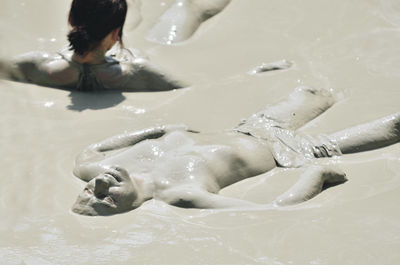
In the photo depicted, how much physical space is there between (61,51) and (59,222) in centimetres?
244

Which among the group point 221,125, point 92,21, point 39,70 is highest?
point 92,21

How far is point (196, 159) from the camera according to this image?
424cm

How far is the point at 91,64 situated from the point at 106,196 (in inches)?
81.8

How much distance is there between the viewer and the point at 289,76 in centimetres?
569

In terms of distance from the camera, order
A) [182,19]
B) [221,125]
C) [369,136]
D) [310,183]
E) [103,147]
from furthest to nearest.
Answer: [182,19], [221,125], [369,136], [103,147], [310,183]

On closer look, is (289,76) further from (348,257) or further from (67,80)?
(348,257)

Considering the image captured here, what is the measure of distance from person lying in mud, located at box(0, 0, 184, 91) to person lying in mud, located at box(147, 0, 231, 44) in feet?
2.80

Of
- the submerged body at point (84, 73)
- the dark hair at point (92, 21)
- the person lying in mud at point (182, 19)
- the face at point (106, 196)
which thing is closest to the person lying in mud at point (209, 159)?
the face at point (106, 196)

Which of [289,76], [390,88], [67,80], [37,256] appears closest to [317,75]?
[289,76]

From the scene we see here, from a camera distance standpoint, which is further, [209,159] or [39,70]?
[39,70]

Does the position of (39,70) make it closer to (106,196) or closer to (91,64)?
(91,64)

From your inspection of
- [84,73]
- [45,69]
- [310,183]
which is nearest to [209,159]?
[310,183]

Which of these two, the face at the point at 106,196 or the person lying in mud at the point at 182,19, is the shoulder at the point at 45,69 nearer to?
the person lying in mud at the point at 182,19

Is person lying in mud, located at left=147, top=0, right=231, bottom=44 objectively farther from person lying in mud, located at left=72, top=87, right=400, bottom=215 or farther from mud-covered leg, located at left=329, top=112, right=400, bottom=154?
mud-covered leg, located at left=329, top=112, right=400, bottom=154
